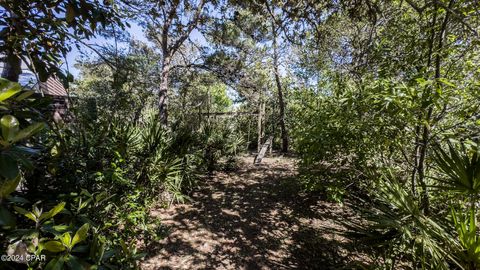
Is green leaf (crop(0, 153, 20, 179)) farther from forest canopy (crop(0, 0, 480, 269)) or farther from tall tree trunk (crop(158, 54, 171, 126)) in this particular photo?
tall tree trunk (crop(158, 54, 171, 126))

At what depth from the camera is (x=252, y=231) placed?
157 inches

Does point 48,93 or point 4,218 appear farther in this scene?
point 48,93

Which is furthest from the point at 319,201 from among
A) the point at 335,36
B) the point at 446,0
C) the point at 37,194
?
the point at 335,36

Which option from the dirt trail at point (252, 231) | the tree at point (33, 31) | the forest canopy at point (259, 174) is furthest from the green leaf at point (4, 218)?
the dirt trail at point (252, 231)

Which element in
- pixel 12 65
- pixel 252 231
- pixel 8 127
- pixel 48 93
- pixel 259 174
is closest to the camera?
pixel 8 127

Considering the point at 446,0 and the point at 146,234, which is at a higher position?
the point at 446,0

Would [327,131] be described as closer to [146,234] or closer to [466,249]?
[466,249]

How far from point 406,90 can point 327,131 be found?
1.42 m

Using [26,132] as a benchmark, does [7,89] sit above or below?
above

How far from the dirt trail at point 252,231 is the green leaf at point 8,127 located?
2849mm

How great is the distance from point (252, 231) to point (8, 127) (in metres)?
3.75

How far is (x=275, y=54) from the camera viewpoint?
347 inches

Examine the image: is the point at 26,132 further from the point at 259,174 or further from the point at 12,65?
the point at 259,174

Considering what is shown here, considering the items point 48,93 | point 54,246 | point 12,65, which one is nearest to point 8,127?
point 54,246
